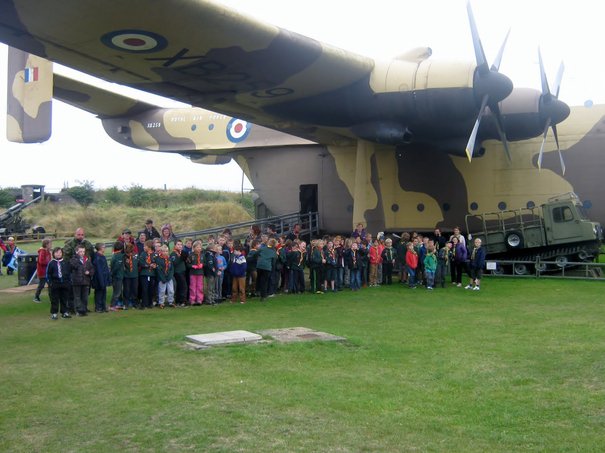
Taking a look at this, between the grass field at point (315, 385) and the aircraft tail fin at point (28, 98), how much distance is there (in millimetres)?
4259

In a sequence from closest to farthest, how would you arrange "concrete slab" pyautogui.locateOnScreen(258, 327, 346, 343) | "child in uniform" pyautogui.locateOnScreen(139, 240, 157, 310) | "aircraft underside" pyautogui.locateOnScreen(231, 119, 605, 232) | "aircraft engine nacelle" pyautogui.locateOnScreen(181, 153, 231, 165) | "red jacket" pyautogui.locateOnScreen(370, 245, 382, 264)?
"concrete slab" pyautogui.locateOnScreen(258, 327, 346, 343), "child in uniform" pyautogui.locateOnScreen(139, 240, 157, 310), "red jacket" pyautogui.locateOnScreen(370, 245, 382, 264), "aircraft underside" pyautogui.locateOnScreen(231, 119, 605, 232), "aircraft engine nacelle" pyautogui.locateOnScreen(181, 153, 231, 165)

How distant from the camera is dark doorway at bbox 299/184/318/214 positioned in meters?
19.6

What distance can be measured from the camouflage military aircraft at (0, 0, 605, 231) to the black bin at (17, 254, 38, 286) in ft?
13.5

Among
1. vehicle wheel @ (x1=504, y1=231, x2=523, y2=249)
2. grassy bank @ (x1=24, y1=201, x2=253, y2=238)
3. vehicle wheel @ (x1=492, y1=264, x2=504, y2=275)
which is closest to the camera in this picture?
vehicle wheel @ (x1=504, y1=231, x2=523, y2=249)

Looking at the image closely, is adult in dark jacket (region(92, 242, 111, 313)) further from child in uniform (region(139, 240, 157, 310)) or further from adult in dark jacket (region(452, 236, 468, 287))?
adult in dark jacket (region(452, 236, 468, 287))

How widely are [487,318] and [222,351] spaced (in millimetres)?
4892

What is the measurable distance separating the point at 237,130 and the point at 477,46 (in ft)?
30.9

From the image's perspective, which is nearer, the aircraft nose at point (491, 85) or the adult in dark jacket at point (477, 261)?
the aircraft nose at point (491, 85)

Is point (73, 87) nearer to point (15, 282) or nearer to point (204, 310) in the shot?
point (15, 282)

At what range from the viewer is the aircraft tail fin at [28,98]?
1282 centimetres

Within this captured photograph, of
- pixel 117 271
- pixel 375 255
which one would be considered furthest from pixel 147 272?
pixel 375 255

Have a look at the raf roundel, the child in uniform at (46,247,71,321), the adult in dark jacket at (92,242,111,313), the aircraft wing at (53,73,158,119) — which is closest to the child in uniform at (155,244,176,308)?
the adult in dark jacket at (92,242,111,313)

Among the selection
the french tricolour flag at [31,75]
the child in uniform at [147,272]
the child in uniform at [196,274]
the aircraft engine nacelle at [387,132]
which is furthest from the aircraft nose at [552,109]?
the french tricolour flag at [31,75]

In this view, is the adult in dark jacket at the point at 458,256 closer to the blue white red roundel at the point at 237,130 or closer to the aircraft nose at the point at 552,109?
the aircraft nose at the point at 552,109
